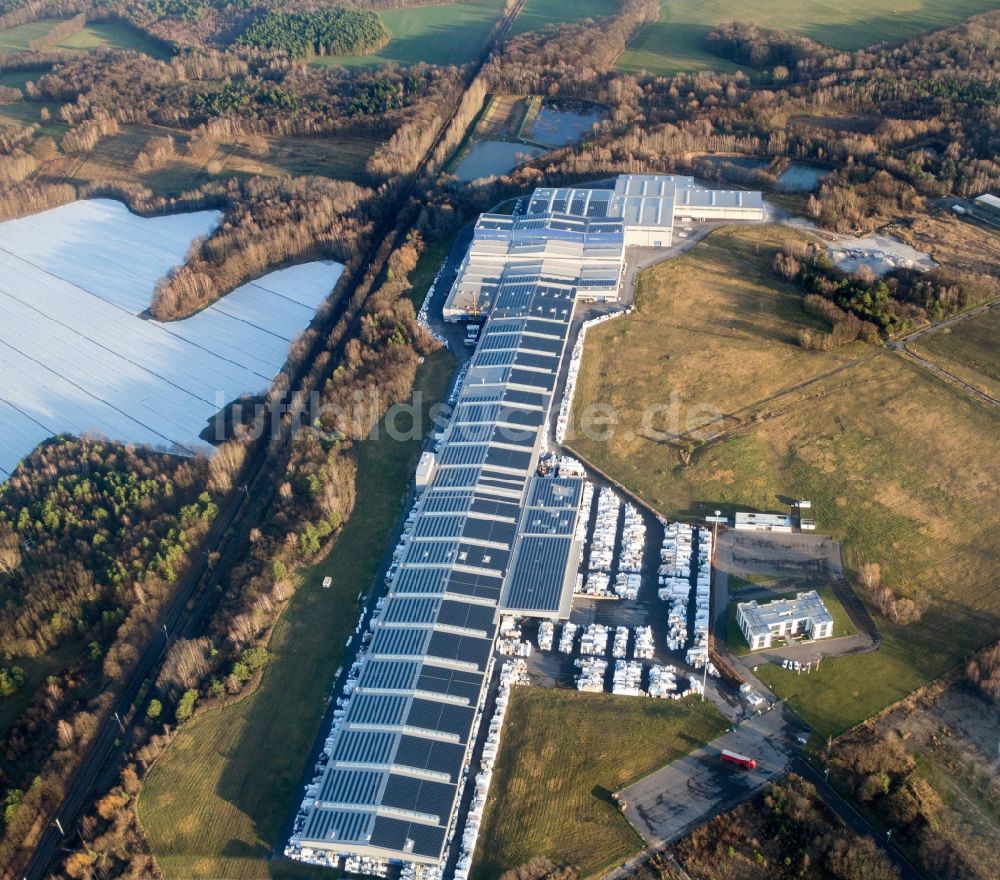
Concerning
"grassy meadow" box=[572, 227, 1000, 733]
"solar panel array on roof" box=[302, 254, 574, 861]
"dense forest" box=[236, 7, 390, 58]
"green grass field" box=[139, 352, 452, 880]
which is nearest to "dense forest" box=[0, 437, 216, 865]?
"green grass field" box=[139, 352, 452, 880]

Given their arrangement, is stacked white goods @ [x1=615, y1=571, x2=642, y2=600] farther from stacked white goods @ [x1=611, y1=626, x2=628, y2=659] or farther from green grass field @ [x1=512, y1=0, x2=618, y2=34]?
green grass field @ [x1=512, y1=0, x2=618, y2=34]

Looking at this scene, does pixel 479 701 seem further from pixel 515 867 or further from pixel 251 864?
pixel 251 864

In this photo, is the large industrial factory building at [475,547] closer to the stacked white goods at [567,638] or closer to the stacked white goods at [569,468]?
the stacked white goods at [567,638]

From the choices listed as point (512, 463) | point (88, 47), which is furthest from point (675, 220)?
point (88, 47)

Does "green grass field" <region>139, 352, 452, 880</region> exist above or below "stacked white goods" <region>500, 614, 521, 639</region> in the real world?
below

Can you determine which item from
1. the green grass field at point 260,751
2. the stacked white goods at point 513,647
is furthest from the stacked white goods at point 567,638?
the green grass field at point 260,751

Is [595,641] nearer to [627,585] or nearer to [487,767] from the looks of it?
[627,585]

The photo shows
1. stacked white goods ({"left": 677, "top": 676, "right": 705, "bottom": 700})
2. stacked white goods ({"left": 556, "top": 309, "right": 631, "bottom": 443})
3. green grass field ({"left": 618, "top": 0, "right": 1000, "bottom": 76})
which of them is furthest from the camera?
green grass field ({"left": 618, "top": 0, "right": 1000, "bottom": 76})

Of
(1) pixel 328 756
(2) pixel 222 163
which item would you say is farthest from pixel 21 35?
(1) pixel 328 756
